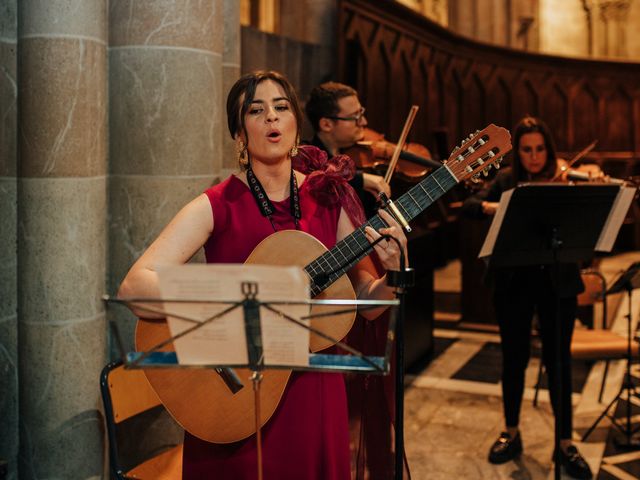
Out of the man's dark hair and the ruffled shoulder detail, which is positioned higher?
the man's dark hair

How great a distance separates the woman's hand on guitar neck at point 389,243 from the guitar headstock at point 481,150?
0.28 m

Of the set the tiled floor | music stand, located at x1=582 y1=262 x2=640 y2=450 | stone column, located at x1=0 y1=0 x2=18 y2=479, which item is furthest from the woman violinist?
stone column, located at x1=0 y1=0 x2=18 y2=479

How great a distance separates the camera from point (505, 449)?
409cm

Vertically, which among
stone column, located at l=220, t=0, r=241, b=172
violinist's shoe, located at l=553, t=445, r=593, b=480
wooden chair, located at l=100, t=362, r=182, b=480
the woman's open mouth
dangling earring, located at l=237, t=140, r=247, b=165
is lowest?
violinist's shoe, located at l=553, t=445, r=593, b=480

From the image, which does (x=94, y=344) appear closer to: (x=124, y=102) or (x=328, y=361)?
(x=124, y=102)

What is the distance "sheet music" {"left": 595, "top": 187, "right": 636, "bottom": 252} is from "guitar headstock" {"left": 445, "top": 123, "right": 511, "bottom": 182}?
1380 millimetres

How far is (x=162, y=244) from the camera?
2250mm

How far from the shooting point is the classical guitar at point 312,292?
2.25 m

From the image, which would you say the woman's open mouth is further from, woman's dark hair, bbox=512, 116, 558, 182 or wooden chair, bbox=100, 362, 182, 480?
woman's dark hair, bbox=512, 116, 558, 182

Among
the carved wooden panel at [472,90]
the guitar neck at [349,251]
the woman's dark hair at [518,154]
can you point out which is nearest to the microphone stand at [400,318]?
the guitar neck at [349,251]

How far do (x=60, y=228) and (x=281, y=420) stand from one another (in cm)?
134

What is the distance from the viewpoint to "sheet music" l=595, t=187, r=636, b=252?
11.5 ft

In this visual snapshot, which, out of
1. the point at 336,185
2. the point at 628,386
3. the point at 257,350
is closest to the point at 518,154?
the point at 628,386

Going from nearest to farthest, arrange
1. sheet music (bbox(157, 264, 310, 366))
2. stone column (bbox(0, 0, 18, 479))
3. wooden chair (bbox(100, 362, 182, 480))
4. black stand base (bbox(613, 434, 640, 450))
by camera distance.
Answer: sheet music (bbox(157, 264, 310, 366))
wooden chair (bbox(100, 362, 182, 480))
stone column (bbox(0, 0, 18, 479))
black stand base (bbox(613, 434, 640, 450))
